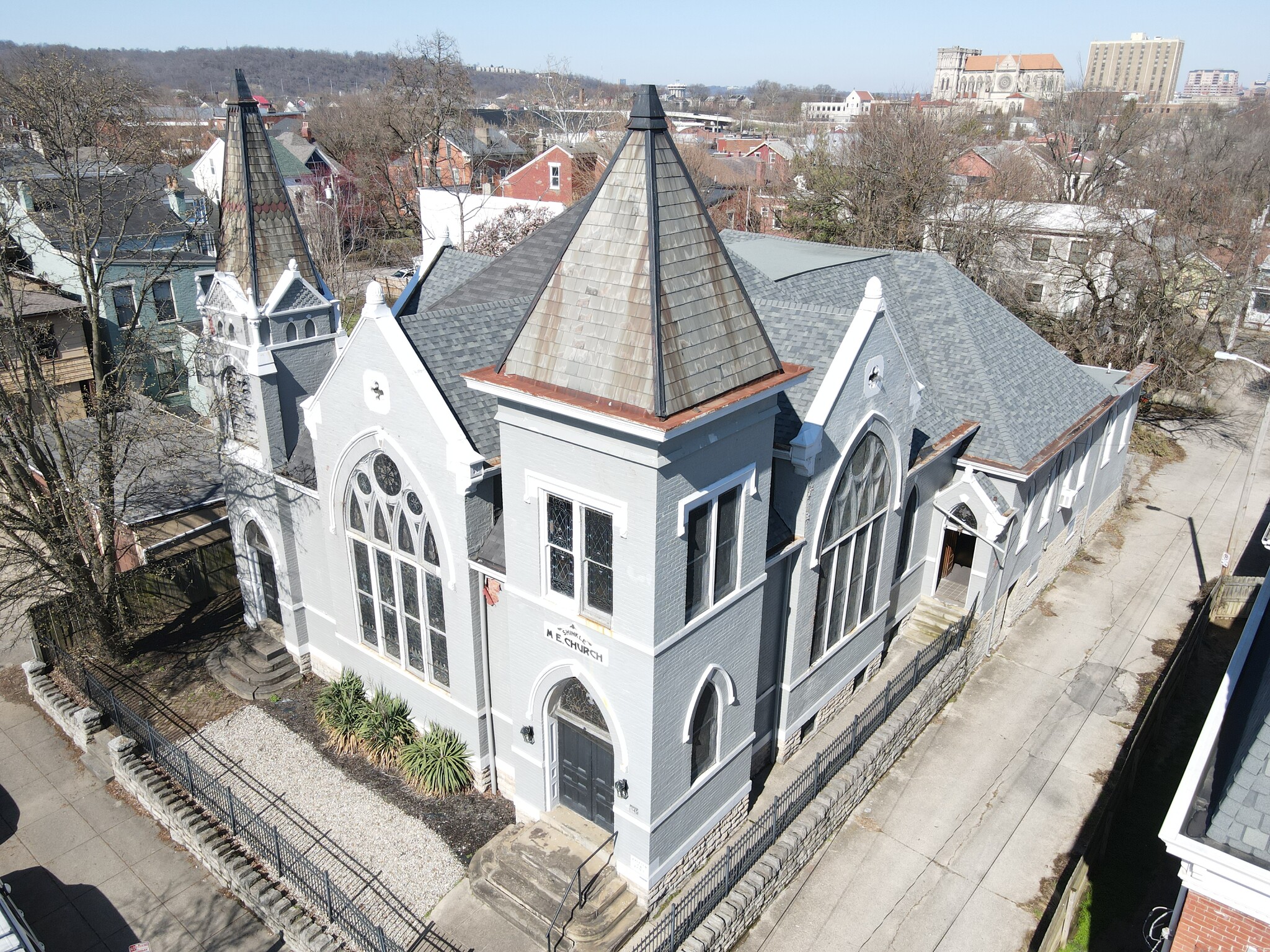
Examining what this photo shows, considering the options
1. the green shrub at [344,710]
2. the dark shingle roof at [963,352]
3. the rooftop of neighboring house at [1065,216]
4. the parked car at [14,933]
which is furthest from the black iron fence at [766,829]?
the rooftop of neighboring house at [1065,216]

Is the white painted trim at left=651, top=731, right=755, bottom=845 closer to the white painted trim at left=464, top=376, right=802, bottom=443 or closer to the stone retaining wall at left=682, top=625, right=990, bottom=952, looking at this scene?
the stone retaining wall at left=682, top=625, right=990, bottom=952

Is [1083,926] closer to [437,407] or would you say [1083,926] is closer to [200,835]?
[437,407]

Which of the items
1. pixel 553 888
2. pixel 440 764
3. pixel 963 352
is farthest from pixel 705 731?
pixel 963 352

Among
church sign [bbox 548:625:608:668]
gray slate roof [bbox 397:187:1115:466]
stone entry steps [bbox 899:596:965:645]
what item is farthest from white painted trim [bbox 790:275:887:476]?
stone entry steps [bbox 899:596:965:645]

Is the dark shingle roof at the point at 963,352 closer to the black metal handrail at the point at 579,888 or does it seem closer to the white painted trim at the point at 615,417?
the white painted trim at the point at 615,417

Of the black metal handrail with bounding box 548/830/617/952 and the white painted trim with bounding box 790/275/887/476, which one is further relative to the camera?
the white painted trim with bounding box 790/275/887/476

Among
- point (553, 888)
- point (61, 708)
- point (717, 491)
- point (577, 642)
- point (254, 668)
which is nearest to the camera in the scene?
point (717, 491)

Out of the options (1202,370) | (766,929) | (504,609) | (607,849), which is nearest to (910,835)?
(766,929)

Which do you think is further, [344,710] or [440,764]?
[344,710]
